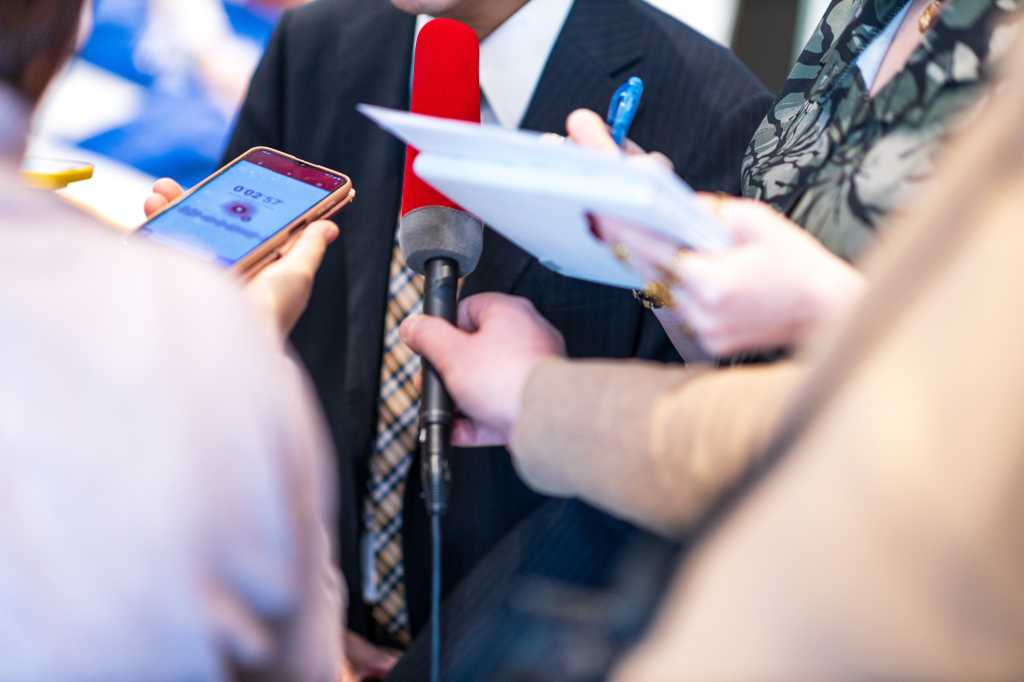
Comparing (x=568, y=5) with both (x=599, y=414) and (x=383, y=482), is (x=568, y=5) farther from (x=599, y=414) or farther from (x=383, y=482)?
(x=599, y=414)

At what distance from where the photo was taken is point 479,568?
0.83 m

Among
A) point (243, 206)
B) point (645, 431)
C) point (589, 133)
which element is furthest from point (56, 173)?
point (645, 431)

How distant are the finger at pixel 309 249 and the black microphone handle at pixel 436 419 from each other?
0.28 feet

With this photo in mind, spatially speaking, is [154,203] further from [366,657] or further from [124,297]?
[366,657]

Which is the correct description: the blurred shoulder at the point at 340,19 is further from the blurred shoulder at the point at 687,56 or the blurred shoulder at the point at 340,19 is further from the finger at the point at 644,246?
the finger at the point at 644,246

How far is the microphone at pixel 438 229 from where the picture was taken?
2.23 feet

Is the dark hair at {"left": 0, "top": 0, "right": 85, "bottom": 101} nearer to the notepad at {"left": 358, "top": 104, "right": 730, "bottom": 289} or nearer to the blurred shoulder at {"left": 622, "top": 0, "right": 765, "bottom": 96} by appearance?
the notepad at {"left": 358, "top": 104, "right": 730, "bottom": 289}

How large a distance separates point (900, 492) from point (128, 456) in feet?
1.00

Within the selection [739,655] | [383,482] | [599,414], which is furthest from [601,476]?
[383,482]

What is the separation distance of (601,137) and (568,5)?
21.9 inches

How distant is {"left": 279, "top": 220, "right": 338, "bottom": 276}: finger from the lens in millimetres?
674

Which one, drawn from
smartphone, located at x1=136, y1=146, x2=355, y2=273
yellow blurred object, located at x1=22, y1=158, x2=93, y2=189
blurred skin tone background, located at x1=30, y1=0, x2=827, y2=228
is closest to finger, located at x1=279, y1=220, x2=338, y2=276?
smartphone, located at x1=136, y1=146, x2=355, y2=273

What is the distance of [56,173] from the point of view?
2.79 feet

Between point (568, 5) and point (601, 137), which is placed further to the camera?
point (568, 5)
